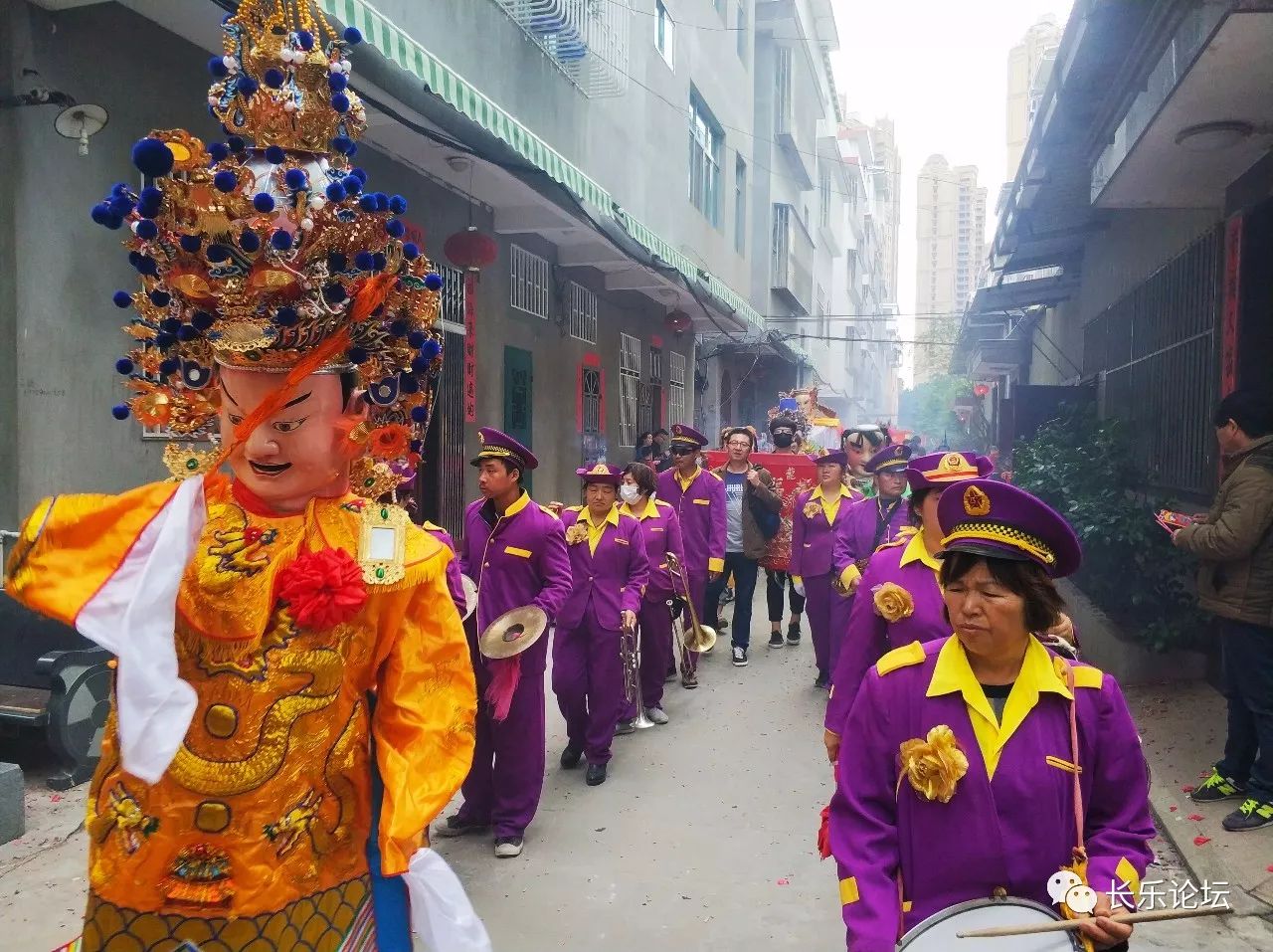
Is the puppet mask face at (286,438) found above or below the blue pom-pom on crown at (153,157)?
below

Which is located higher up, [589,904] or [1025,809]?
[1025,809]

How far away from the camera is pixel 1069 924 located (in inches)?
77.5

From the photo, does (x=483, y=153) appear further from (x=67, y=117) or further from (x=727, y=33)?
(x=727, y=33)

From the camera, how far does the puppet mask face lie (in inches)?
92.0

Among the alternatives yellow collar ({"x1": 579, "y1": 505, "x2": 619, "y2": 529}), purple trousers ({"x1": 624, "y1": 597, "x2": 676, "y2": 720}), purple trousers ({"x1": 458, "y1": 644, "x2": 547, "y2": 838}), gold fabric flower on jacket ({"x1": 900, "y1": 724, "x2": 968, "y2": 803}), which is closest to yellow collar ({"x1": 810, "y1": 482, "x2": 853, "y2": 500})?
purple trousers ({"x1": 624, "y1": 597, "x2": 676, "y2": 720})

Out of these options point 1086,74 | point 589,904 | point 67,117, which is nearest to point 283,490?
point 589,904

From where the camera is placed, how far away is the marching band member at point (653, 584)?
7.39 m

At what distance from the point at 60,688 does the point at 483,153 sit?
4420mm

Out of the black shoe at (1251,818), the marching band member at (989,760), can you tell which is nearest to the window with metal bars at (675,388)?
the black shoe at (1251,818)

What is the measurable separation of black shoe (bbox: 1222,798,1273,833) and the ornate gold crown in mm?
4705

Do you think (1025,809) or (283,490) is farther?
(283,490)

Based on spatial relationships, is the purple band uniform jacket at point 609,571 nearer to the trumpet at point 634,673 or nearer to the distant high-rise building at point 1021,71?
the trumpet at point 634,673

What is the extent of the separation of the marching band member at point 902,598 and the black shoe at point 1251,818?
237 centimetres

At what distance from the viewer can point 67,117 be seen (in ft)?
16.0
